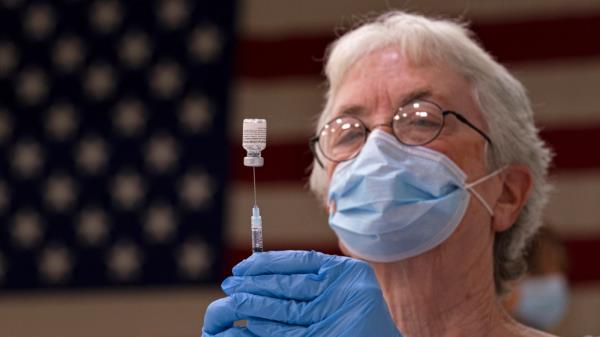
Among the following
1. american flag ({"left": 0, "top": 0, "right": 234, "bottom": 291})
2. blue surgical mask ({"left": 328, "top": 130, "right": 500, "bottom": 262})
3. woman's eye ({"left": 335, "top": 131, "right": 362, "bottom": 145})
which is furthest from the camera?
american flag ({"left": 0, "top": 0, "right": 234, "bottom": 291})

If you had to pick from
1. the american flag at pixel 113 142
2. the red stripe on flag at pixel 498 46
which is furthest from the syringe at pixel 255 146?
the american flag at pixel 113 142

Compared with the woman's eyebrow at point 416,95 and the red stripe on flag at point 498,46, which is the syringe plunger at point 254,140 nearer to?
the woman's eyebrow at point 416,95

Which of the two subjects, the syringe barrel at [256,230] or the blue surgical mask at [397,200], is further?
the blue surgical mask at [397,200]

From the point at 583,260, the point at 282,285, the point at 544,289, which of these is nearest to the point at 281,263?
the point at 282,285

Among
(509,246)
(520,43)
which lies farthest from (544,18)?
(509,246)

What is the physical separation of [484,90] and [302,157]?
9.44ft

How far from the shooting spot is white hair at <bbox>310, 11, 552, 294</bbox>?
191cm

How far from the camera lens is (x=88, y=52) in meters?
5.03

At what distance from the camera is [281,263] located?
138 cm

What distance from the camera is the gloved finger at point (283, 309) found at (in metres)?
1.35

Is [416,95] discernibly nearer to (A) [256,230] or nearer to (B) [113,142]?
(A) [256,230]

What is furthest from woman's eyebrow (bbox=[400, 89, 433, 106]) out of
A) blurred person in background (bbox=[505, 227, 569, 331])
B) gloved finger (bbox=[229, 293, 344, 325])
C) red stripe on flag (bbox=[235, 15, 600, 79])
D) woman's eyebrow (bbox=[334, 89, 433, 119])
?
red stripe on flag (bbox=[235, 15, 600, 79])

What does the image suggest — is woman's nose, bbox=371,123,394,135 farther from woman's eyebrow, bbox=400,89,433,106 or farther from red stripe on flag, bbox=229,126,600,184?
Answer: red stripe on flag, bbox=229,126,600,184

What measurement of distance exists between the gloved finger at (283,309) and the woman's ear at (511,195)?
0.64 m
